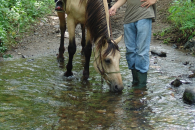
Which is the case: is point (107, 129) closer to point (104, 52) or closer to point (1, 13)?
point (104, 52)

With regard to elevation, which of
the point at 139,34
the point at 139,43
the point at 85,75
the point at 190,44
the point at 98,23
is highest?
the point at 98,23

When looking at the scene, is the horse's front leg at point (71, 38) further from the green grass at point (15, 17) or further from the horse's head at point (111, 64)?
the green grass at point (15, 17)

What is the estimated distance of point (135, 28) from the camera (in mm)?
4184

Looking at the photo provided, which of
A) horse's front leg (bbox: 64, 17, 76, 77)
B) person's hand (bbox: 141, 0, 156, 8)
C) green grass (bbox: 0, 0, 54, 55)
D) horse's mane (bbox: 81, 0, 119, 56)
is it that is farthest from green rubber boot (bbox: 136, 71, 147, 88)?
green grass (bbox: 0, 0, 54, 55)

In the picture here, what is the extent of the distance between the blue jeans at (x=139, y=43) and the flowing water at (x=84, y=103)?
408mm

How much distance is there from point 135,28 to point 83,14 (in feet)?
3.54

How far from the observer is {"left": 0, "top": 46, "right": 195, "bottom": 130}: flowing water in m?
2.74

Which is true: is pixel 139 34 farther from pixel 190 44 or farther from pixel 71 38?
pixel 190 44

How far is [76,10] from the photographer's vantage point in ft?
15.3

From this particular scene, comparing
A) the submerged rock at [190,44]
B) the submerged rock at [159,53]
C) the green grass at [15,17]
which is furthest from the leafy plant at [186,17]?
the green grass at [15,17]

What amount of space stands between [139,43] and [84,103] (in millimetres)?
1362

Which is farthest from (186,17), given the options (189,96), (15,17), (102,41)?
(15,17)

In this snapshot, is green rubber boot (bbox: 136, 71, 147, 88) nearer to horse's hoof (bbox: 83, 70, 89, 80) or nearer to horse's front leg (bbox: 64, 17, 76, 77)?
horse's hoof (bbox: 83, 70, 89, 80)

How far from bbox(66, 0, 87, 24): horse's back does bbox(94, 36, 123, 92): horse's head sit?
40.6 inches
